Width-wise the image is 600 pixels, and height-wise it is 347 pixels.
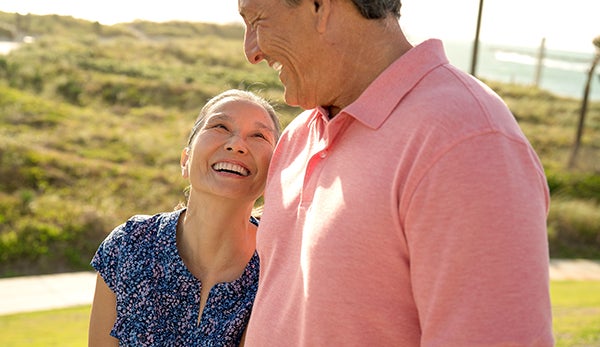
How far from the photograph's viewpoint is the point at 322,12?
5.34ft

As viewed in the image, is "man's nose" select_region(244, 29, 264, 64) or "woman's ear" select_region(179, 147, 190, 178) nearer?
"man's nose" select_region(244, 29, 264, 64)

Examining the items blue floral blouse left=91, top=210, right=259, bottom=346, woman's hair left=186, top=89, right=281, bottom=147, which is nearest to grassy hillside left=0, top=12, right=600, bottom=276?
woman's hair left=186, top=89, right=281, bottom=147

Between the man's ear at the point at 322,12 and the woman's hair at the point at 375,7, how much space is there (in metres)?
0.04

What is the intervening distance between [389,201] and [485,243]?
7.7 inches

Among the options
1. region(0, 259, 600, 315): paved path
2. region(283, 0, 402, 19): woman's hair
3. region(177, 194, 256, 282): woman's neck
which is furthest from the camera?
region(0, 259, 600, 315): paved path

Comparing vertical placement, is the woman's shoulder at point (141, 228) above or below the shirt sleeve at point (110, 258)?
above

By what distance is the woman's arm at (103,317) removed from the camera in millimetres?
2449

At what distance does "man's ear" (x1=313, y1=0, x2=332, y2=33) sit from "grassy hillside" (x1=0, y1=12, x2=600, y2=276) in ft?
3.72

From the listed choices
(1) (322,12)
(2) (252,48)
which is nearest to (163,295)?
(2) (252,48)

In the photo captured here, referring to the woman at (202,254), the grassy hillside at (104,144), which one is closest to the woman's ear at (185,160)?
the woman at (202,254)

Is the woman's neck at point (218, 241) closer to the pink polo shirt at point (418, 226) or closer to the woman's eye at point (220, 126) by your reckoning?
the woman's eye at point (220, 126)

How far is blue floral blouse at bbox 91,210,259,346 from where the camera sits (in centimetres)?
232

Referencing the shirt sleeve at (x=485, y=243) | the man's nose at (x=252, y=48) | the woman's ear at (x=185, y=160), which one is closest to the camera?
the shirt sleeve at (x=485, y=243)

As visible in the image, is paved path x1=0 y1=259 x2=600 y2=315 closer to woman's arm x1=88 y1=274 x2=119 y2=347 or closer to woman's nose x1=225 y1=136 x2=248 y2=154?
woman's arm x1=88 y1=274 x2=119 y2=347
